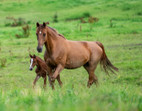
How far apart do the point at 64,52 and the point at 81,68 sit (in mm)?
4236

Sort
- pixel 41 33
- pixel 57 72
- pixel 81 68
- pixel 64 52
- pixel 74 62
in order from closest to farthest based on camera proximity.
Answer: pixel 41 33, pixel 57 72, pixel 64 52, pixel 74 62, pixel 81 68

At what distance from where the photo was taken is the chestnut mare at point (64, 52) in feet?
29.6

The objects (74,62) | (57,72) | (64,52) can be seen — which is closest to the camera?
(57,72)

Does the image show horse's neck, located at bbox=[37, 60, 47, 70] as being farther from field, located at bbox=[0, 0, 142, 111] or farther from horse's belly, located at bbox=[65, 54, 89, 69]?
horse's belly, located at bbox=[65, 54, 89, 69]

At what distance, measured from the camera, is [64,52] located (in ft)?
30.9

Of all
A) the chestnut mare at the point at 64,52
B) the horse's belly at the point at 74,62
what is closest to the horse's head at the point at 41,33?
the chestnut mare at the point at 64,52

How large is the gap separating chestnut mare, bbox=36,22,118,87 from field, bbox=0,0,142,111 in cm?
43

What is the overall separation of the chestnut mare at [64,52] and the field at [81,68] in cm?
43

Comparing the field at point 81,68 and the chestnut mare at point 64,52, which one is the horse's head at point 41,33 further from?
the field at point 81,68

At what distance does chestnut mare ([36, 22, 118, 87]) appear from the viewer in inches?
355

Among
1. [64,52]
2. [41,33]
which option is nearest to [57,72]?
[64,52]

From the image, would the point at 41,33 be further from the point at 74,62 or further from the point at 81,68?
the point at 81,68

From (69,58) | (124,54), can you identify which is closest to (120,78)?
(69,58)

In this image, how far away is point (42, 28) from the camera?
8.84 metres
